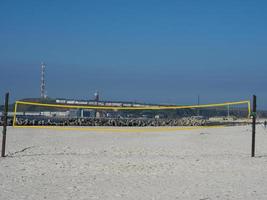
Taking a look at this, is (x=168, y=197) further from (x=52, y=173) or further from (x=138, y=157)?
(x=138, y=157)

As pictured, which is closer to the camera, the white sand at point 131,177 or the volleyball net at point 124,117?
the white sand at point 131,177

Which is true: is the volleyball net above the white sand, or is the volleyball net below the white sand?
above

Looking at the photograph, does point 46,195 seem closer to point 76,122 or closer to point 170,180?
point 170,180

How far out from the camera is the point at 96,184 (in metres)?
6.02

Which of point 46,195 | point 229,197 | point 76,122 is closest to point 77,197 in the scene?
point 46,195

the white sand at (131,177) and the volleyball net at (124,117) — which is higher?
the volleyball net at (124,117)

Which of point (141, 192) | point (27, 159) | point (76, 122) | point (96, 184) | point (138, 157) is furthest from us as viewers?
point (76, 122)

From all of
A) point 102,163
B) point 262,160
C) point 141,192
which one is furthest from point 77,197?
point 262,160

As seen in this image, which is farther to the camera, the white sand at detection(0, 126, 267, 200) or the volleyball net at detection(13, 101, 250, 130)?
the volleyball net at detection(13, 101, 250, 130)

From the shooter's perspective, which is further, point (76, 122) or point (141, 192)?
point (76, 122)

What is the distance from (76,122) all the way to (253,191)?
29156mm

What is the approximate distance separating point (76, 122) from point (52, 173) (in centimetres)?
2743

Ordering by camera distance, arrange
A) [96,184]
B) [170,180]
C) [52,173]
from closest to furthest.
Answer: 1. [96,184]
2. [170,180]
3. [52,173]

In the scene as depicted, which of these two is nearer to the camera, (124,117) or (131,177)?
(131,177)
